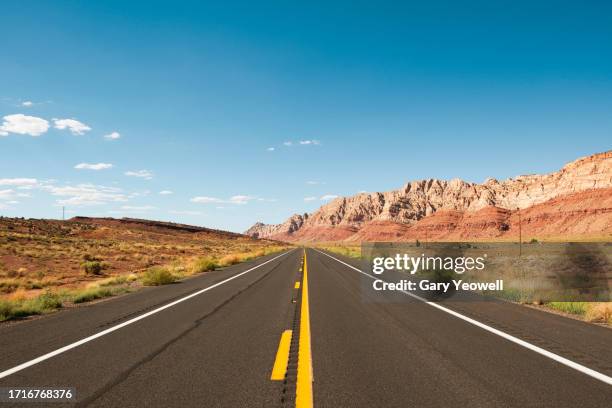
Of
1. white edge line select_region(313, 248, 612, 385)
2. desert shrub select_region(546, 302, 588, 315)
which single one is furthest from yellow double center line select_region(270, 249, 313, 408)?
desert shrub select_region(546, 302, 588, 315)

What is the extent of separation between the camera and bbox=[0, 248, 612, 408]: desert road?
418 cm

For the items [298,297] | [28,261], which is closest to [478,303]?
[298,297]

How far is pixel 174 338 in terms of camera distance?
6.88 metres

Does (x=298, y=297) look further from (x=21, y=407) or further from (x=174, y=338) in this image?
(x=21, y=407)

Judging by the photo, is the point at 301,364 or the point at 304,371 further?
the point at 301,364

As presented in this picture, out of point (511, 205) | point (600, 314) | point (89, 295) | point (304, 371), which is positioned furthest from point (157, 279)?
point (511, 205)

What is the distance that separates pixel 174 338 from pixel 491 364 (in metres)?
4.93

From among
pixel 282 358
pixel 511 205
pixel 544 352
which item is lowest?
pixel 282 358

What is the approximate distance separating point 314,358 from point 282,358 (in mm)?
445

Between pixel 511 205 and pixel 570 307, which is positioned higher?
pixel 511 205

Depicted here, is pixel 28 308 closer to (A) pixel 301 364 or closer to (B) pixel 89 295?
(B) pixel 89 295

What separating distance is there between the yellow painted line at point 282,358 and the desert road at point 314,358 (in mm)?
18

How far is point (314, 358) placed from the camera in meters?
5.61

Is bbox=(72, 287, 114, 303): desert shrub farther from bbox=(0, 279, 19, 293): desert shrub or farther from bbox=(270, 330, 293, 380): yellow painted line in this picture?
bbox=(0, 279, 19, 293): desert shrub
